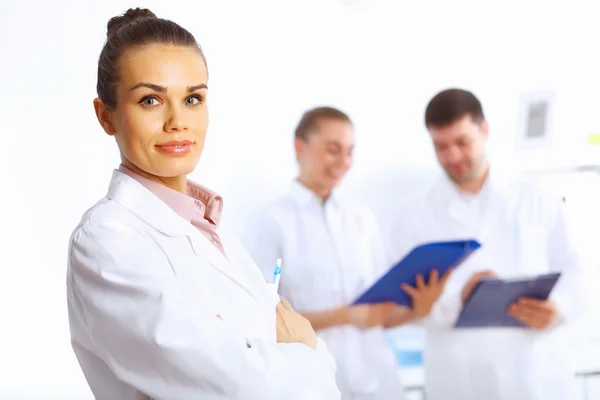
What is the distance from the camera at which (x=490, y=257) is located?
232 centimetres

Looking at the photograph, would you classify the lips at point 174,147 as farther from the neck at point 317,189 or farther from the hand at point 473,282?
the hand at point 473,282

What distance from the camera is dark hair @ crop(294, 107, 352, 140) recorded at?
2244mm

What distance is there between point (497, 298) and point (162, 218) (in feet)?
4.66

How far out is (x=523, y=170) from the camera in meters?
2.46

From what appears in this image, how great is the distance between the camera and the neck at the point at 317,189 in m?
2.23

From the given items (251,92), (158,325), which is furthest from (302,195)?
(158,325)

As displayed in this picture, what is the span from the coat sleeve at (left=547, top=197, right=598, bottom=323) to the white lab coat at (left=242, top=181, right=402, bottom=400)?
1.88 feet

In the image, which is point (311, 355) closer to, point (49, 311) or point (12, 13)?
point (49, 311)

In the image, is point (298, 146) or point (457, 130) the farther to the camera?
point (457, 130)

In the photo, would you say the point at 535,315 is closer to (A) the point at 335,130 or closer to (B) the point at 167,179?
(A) the point at 335,130

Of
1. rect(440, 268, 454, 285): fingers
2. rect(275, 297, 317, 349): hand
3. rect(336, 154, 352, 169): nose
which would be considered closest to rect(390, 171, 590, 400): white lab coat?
rect(440, 268, 454, 285): fingers

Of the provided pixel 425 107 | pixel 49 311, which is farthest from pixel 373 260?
pixel 49 311

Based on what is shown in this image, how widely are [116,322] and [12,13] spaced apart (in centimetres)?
137

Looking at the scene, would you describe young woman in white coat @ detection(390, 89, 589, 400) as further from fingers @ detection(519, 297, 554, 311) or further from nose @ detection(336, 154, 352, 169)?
nose @ detection(336, 154, 352, 169)
